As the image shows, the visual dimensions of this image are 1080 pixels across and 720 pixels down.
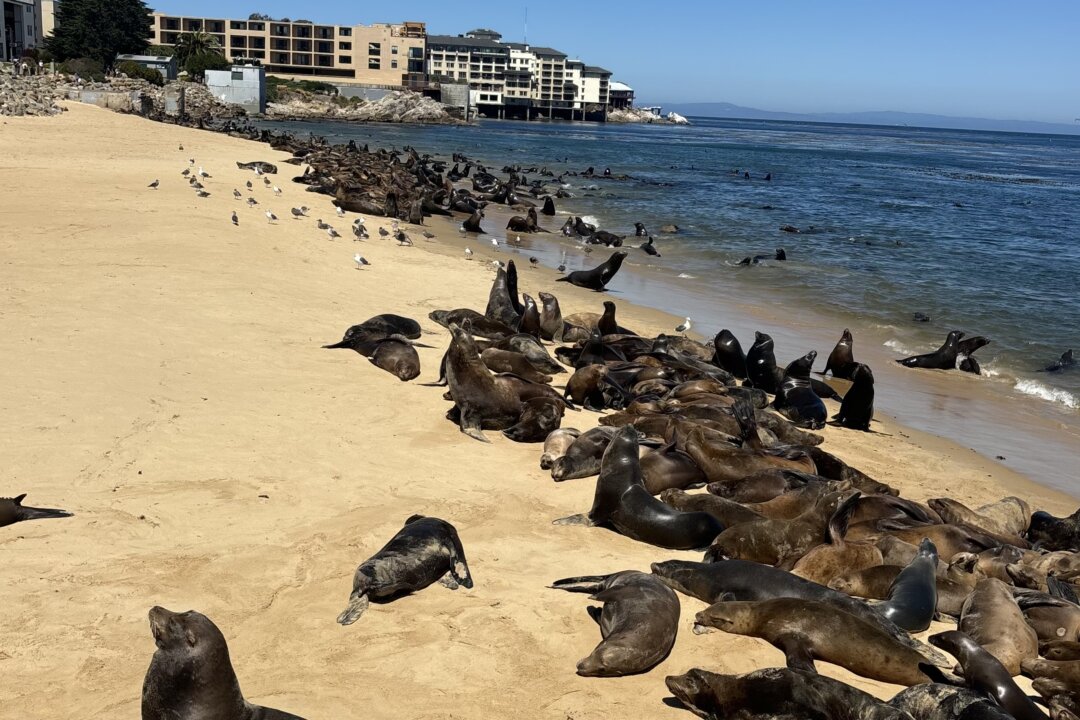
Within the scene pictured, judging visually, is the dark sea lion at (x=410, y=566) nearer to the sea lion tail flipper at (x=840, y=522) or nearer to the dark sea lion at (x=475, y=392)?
the sea lion tail flipper at (x=840, y=522)

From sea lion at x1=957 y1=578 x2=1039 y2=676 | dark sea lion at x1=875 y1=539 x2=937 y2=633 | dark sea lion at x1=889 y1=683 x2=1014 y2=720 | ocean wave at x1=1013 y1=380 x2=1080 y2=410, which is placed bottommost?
ocean wave at x1=1013 y1=380 x2=1080 y2=410

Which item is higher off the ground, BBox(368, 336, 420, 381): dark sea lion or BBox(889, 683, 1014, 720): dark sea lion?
BBox(368, 336, 420, 381): dark sea lion

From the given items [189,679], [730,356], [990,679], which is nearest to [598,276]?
[730,356]

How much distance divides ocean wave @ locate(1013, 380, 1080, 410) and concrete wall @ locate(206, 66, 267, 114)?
6877 cm

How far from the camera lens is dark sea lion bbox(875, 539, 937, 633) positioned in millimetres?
4840

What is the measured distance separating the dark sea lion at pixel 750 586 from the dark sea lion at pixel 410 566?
1104mm

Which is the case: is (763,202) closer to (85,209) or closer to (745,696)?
(85,209)

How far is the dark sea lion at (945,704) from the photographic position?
11.9ft

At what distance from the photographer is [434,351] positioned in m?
9.89

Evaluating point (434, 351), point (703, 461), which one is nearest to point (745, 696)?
point (703, 461)

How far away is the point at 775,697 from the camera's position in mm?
3729

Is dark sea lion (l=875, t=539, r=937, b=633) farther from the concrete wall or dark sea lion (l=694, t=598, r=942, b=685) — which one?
the concrete wall

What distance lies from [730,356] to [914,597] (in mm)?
5836

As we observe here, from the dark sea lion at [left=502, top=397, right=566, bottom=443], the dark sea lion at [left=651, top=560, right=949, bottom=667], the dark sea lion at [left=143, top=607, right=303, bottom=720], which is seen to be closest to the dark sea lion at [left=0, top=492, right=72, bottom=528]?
the dark sea lion at [left=143, top=607, right=303, bottom=720]
